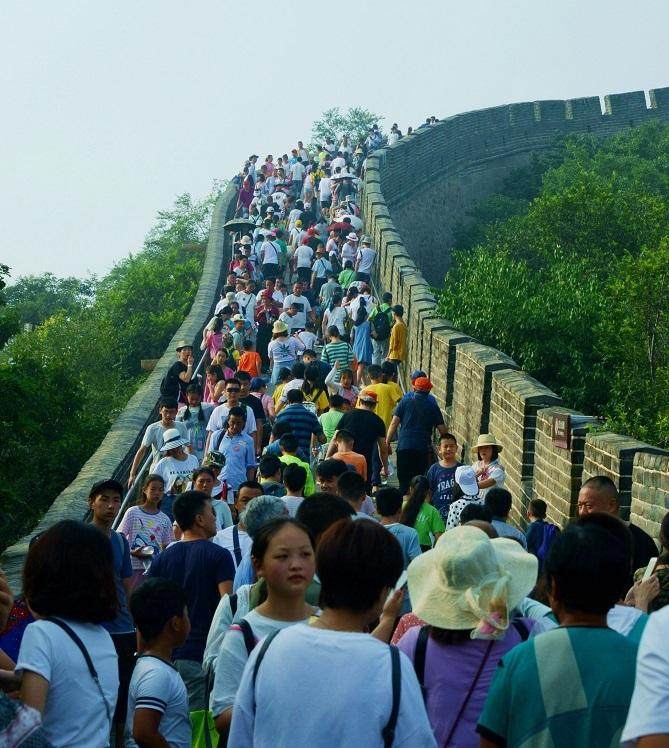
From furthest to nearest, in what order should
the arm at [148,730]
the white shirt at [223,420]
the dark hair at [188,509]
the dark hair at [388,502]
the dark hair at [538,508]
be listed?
the white shirt at [223,420] < the dark hair at [538,508] < the dark hair at [388,502] < the dark hair at [188,509] < the arm at [148,730]

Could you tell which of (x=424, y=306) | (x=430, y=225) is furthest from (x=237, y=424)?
(x=430, y=225)

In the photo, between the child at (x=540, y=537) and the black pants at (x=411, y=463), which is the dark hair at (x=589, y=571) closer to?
the child at (x=540, y=537)

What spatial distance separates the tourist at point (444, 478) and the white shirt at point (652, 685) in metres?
7.07

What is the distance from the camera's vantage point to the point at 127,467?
1467cm

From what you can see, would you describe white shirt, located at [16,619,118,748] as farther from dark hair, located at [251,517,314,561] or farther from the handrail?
the handrail

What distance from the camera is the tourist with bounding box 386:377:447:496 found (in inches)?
490

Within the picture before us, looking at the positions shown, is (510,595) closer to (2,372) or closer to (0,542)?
(2,372)

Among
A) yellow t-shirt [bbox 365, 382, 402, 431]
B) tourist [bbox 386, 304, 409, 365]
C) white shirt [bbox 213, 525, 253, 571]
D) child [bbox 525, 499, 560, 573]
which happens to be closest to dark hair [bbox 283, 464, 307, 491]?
white shirt [bbox 213, 525, 253, 571]

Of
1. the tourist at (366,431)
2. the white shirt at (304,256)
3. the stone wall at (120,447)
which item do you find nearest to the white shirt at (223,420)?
the tourist at (366,431)

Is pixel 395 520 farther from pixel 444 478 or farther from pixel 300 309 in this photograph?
pixel 300 309

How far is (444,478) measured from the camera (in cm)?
1034

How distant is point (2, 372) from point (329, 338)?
15.0 ft

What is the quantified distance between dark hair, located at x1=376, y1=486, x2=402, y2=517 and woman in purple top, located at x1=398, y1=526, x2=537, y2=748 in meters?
3.14

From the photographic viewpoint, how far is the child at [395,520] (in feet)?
23.4
